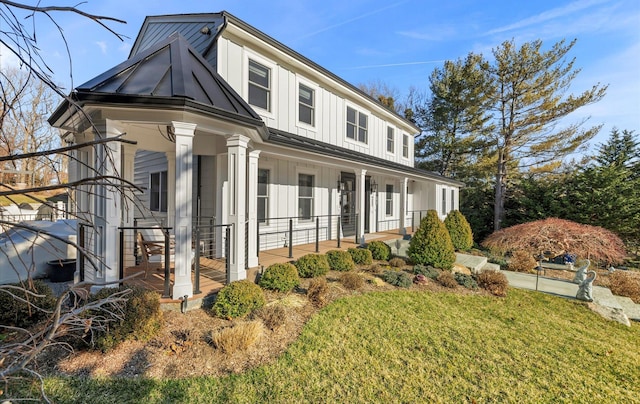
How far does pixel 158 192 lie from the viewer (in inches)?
364

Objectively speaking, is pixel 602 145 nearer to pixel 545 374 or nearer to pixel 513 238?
pixel 513 238

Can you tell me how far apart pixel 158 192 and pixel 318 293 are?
6.63 m

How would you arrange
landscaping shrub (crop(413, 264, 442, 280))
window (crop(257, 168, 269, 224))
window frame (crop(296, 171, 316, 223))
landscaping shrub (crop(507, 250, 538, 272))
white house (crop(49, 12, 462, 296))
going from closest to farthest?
white house (crop(49, 12, 462, 296)), landscaping shrub (crop(413, 264, 442, 280)), window (crop(257, 168, 269, 224)), window frame (crop(296, 171, 316, 223)), landscaping shrub (crop(507, 250, 538, 272))

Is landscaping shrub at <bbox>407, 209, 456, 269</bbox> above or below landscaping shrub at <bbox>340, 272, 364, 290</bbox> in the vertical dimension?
above

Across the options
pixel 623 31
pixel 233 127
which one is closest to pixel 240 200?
pixel 233 127

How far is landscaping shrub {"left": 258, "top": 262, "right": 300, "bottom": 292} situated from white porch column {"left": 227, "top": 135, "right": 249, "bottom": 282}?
17.8 inches

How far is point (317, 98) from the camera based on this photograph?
1027cm

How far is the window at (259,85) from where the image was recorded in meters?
8.16

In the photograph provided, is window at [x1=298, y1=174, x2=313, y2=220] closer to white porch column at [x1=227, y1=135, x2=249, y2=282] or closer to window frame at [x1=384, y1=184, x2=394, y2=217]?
white porch column at [x1=227, y1=135, x2=249, y2=282]

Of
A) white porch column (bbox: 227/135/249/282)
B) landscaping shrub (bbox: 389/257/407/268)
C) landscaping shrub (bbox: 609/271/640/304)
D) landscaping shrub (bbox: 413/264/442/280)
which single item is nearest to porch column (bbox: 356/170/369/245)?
landscaping shrub (bbox: 389/257/407/268)

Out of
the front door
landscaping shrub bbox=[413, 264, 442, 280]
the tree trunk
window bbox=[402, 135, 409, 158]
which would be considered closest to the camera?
landscaping shrub bbox=[413, 264, 442, 280]

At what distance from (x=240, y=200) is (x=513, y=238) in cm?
925

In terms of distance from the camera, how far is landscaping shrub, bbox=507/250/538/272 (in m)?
10.4

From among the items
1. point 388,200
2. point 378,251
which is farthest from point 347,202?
point 388,200
